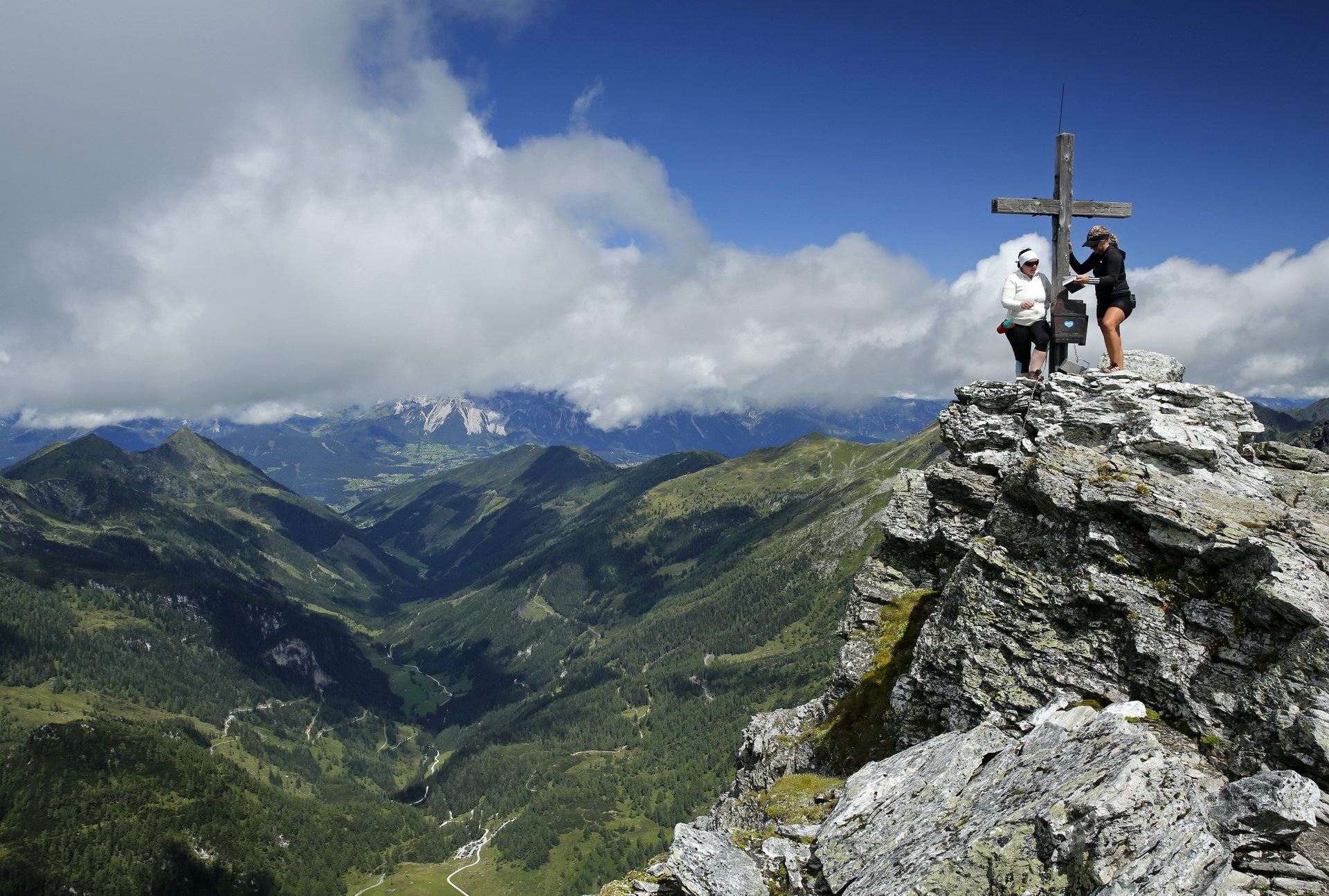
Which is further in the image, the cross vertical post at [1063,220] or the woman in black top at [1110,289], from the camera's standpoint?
the cross vertical post at [1063,220]

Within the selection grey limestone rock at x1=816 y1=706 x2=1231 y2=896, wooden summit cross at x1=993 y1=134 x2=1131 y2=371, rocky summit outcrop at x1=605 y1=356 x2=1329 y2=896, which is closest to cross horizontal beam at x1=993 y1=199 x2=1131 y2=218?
wooden summit cross at x1=993 y1=134 x2=1131 y2=371

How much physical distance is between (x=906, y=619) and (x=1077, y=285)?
15084 millimetres

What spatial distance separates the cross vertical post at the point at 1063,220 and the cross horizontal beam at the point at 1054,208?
0.63 ft

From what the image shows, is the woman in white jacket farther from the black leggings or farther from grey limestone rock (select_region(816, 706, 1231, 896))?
grey limestone rock (select_region(816, 706, 1231, 896))

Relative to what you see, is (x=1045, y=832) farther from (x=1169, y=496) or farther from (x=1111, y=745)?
(x=1169, y=496)

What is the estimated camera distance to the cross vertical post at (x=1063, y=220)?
21.6 metres

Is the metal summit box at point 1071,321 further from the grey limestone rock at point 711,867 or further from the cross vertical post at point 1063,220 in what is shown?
the grey limestone rock at point 711,867

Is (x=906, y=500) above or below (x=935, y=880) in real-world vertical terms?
above

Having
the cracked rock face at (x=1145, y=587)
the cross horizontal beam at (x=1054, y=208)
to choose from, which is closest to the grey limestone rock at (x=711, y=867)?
the cracked rock face at (x=1145, y=587)

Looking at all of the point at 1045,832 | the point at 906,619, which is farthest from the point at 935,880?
the point at 906,619

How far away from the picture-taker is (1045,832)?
10961 millimetres

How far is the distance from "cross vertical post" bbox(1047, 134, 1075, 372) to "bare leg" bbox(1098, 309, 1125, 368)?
1.51 metres

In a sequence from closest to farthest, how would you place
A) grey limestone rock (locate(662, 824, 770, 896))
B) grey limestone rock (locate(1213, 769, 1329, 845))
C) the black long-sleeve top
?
grey limestone rock (locate(1213, 769, 1329, 845))
grey limestone rock (locate(662, 824, 770, 896))
the black long-sleeve top

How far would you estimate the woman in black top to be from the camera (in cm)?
1975
